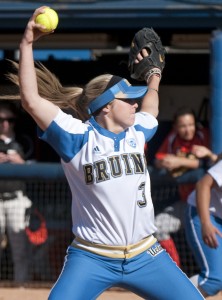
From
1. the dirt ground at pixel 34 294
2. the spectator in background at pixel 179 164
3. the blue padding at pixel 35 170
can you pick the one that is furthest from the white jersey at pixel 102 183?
the blue padding at pixel 35 170

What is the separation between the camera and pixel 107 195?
4086 mm

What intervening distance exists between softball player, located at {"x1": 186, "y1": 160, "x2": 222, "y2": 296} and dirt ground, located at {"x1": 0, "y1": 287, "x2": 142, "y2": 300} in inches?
47.0

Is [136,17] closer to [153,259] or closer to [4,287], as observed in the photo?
[4,287]

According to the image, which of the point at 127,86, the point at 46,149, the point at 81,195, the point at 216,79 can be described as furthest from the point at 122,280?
the point at 46,149

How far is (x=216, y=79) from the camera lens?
676 centimetres

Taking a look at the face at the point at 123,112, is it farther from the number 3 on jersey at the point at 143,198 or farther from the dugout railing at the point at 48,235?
the dugout railing at the point at 48,235

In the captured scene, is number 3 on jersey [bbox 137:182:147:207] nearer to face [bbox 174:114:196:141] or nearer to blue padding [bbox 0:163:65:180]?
face [bbox 174:114:196:141]

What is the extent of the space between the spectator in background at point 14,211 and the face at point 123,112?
2920 millimetres

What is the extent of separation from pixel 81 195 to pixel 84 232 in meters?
0.19

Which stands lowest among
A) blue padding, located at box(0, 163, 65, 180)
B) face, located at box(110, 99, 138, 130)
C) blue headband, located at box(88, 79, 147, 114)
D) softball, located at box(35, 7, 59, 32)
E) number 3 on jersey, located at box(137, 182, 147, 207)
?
number 3 on jersey, located at box(137, 182, 147, 207)

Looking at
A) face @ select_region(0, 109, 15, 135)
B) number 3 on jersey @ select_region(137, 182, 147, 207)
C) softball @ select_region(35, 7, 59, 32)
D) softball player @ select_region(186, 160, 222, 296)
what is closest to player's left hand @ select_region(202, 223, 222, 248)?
softball player @ select_region(186, 160, 222, 296)

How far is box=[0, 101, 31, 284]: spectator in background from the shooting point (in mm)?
7047

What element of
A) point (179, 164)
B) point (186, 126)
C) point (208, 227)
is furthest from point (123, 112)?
point (186, 126)

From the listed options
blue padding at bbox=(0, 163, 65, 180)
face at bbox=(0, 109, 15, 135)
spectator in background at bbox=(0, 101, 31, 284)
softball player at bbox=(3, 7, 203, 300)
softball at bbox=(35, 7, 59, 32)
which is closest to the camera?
softball at bbox=(35, 7, 59, 32)
